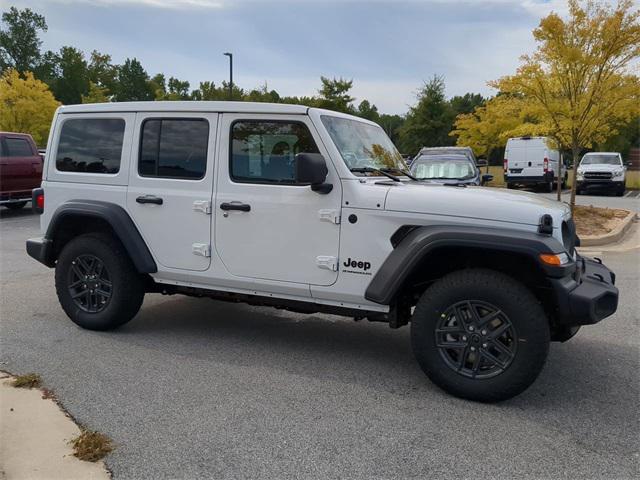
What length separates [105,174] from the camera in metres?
4.71

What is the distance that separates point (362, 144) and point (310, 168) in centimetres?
89

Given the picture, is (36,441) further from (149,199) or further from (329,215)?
(329,215)

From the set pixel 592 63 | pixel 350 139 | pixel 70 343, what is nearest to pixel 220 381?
pixel 70 343

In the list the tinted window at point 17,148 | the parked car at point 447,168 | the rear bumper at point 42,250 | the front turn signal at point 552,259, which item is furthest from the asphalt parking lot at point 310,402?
the tinted window at point 17,148

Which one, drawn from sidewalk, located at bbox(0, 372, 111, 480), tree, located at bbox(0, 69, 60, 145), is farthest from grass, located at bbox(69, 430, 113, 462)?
tree, located at bbox(0, 69, 60, 145)

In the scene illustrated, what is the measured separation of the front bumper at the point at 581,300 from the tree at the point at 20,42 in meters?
80.9

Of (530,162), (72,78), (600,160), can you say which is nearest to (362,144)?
(530,162)

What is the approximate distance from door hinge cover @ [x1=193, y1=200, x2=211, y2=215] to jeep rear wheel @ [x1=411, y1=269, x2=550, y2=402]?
182 centimetres

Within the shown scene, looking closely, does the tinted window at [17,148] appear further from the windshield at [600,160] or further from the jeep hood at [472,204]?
the windshield at [600,160]

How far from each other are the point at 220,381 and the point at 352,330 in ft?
5.30

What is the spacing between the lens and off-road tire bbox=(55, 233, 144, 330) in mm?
4625

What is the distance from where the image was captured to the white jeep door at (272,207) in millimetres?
3877

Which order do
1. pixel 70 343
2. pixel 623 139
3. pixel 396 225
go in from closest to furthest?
1. pixel 396 225
2. pixel 70 343
3. pixel 623 139

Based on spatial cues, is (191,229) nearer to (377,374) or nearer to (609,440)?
(377,374)
